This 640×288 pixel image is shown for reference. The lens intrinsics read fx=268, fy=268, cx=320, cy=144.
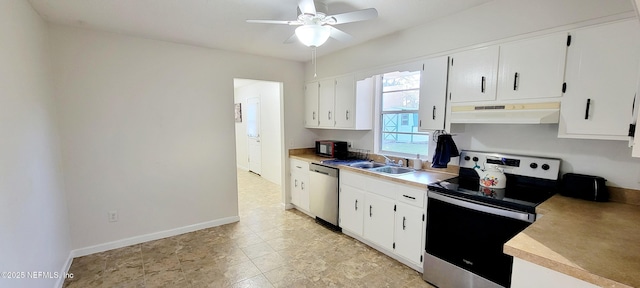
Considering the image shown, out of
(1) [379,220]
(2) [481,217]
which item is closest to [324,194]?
(1) [379,220]

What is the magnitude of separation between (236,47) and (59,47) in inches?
68.3

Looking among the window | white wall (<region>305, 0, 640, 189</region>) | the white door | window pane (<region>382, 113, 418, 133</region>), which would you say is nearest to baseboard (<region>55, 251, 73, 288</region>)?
the window

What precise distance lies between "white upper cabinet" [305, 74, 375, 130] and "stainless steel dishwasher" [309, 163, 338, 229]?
0.66 meters

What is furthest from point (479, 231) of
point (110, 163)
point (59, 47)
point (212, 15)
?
point (59, 47)

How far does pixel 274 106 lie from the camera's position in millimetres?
5699

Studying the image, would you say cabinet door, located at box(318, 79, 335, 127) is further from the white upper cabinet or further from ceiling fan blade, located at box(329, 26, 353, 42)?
ceiling fan blade, located at box(329, 26, 353, 42)

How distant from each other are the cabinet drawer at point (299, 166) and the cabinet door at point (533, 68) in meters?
2.51

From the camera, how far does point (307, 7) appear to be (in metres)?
1.92

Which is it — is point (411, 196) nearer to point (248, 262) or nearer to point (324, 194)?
point (324, 194)

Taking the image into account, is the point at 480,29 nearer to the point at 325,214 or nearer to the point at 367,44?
the point at 367,44

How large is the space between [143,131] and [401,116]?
308 centimetres

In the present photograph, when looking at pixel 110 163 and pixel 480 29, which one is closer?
pixel 480 29

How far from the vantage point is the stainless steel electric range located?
1.84m

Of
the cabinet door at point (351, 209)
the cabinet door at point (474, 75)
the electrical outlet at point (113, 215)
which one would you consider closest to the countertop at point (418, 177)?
the cabinet door at point (351, 209)
